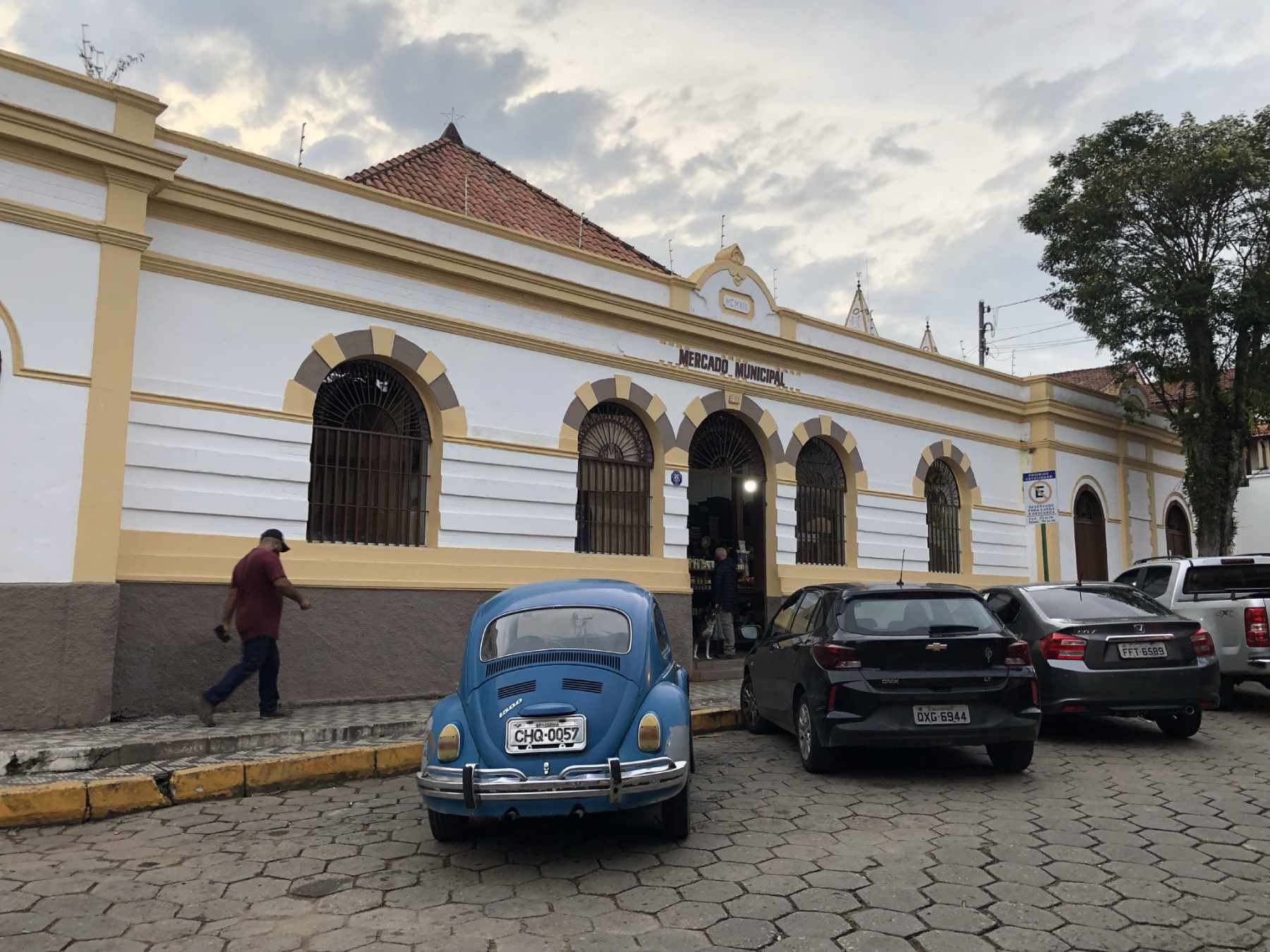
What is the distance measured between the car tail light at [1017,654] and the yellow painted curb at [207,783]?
5.68 m

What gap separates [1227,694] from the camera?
393 inches

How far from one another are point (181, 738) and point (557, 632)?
3.62 m

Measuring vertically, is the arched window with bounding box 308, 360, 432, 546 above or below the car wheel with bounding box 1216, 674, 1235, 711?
above

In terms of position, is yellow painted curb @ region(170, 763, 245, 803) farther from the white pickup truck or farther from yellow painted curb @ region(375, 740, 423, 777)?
the white pickup truck

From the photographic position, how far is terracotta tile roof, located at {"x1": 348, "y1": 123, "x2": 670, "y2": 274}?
14.9 m

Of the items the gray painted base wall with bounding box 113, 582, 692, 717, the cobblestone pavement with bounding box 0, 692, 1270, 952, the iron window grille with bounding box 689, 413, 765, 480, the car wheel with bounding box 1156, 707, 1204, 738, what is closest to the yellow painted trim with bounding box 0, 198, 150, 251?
the gray painted base wall with bounding box 113, 582, 692, 717

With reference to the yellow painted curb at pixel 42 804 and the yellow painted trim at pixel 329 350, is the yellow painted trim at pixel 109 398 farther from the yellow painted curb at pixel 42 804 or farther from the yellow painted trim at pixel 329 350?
the yellow painted curb at pixel 42 804

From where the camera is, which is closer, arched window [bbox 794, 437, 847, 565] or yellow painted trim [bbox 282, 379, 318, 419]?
yellow painted trim [bbox 282, 379, 318, 419]

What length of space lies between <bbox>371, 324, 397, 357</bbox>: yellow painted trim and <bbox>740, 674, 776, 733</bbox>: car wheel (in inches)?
214

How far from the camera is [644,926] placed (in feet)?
13.1

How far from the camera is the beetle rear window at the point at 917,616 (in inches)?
265

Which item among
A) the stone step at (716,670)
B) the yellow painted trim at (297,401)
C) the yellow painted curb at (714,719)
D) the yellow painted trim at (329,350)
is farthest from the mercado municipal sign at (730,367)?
the yellow painted curb at (714,719)

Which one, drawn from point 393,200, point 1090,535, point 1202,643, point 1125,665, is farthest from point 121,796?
point 1090,535

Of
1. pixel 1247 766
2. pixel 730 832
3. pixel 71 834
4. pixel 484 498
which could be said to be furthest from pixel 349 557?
pixel 1247 766
